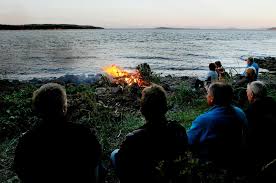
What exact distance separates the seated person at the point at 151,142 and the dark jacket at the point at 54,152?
0.51 m

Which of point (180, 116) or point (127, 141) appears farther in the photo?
point (180, 116)

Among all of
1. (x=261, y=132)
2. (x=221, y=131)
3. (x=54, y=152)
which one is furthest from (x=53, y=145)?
(x=261, y=132)

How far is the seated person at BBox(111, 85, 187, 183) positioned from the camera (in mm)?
4031

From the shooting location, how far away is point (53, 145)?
3.72 m

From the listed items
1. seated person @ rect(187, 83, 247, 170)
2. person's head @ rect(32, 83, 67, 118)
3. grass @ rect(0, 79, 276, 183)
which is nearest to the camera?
person's head @ rect(32, 83, 67, 118)

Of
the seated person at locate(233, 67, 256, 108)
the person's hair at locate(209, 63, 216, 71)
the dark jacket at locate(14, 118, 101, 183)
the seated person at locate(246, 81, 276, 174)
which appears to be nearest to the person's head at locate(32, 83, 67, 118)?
the dark jacket at locate(14, 118, 101, 183)

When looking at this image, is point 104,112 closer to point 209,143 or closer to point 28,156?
point 209,143

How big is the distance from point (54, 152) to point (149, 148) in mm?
1050

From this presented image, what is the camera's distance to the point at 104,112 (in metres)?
10.3

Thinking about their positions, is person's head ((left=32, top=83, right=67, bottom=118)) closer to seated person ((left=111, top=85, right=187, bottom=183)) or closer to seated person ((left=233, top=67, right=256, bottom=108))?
seated person ((left=111, top=85, right=187, bottom=183))

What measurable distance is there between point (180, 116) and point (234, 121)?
5.64 metres

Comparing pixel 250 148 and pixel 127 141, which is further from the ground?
pixel 127 141

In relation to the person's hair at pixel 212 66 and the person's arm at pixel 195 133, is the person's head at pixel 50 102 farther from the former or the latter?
the person's hair at pixel 212 66

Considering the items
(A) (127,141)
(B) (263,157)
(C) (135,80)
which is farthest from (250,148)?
(C) (135,80)
